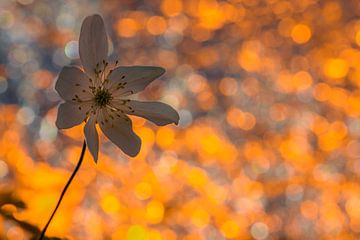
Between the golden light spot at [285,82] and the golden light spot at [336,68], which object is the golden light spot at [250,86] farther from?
the golden light spot at [336,68]

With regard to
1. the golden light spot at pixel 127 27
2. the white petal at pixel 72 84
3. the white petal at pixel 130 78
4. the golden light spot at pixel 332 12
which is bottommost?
the white petal at pixel 72 84

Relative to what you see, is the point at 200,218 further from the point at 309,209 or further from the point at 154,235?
the point at 309,209

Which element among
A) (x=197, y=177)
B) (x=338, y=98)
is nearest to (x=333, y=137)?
(x=338, y=98)

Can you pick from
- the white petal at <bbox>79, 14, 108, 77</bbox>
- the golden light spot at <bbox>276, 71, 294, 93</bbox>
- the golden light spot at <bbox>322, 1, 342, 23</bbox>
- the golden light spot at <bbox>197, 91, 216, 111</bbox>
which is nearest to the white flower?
the white petal at <bbox>79, 14, 108, 77</bbox>

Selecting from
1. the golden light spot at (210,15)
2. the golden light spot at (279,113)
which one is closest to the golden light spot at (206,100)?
the golden light spot at (279,113)

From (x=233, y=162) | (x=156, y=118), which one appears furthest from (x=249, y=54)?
(x=156, y=118)
